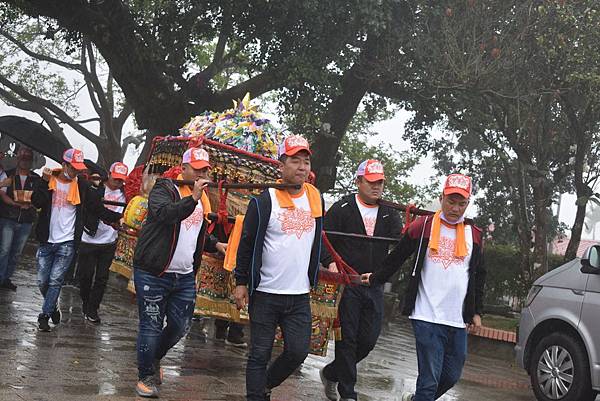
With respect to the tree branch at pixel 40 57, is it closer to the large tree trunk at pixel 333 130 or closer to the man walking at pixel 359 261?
the large tree trunk at pixel 333 130

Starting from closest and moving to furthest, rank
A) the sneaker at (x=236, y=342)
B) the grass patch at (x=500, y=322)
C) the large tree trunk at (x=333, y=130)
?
the sneaker at (x=236, y=342), the grass patch at (x=500, y=322), the large tree trunk at (x=333, y=130)

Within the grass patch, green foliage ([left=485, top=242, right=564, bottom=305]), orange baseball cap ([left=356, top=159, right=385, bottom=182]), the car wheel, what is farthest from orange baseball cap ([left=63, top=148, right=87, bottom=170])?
green foliage ([left=485, top=242, right=564, bottom=305])

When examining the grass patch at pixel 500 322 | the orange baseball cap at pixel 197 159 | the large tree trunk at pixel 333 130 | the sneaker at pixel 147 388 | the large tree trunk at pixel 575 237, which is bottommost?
the sneaker at pixel 147 388

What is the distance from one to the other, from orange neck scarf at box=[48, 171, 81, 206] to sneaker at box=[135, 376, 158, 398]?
10.7ft

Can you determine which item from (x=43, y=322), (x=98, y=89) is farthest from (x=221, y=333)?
(x=98, y=89)

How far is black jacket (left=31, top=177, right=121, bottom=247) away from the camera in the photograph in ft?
Answer: 31.5

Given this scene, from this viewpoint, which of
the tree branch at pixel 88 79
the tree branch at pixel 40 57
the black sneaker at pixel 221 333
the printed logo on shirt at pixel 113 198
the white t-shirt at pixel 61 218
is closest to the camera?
the white t-shirt at pixel 61 218

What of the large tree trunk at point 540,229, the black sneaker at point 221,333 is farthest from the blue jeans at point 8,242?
the large tree trunk at point 540,229

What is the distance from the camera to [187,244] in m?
6.93

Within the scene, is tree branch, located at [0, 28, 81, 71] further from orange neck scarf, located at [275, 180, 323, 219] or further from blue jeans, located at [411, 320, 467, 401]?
blue jeans, located at [411, 320, 467, 401]

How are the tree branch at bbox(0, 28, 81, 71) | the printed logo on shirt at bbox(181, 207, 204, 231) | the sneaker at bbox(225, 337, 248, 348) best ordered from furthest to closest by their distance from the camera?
A: the tree branch at bbox(0, 28, 81, 71) → the sneaker at bbox(225, 337, 248, 348) → the printed logo on shirt at bbox(181, 207, 204, 231)

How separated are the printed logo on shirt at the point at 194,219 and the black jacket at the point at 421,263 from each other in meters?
1.51

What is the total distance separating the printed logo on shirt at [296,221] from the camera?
608cm

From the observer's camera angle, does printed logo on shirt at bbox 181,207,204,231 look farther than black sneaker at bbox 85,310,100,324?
No
